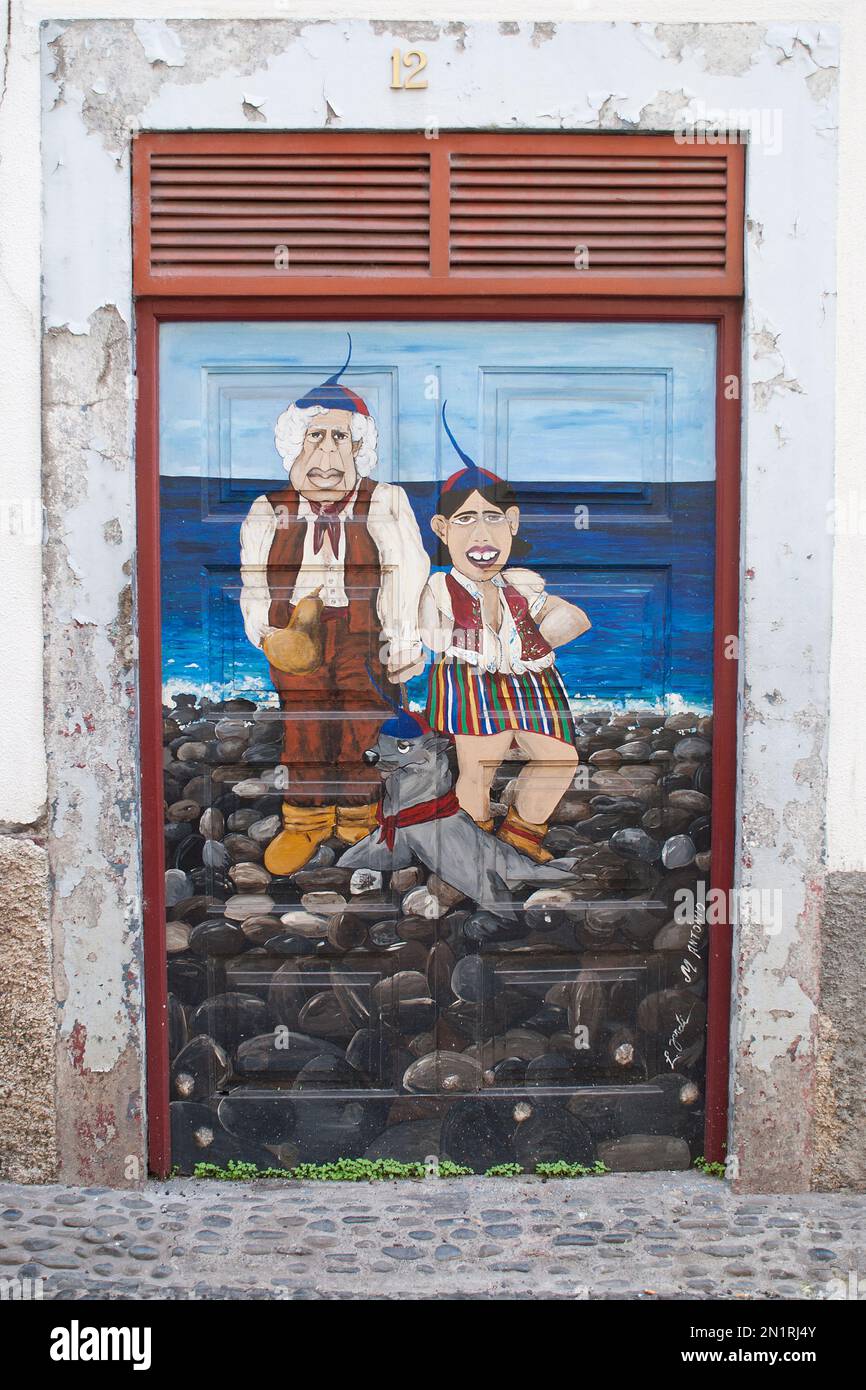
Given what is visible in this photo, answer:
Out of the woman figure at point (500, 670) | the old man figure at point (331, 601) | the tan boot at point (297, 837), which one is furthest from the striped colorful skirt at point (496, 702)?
the tan boot at point (297, 837)

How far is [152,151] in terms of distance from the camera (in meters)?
2.96

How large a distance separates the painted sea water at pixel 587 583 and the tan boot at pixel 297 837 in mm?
366

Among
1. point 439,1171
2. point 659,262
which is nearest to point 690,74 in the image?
point 659,262

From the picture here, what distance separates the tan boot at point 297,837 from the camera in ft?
10.3

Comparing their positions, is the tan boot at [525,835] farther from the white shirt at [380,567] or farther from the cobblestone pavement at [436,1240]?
the cobblestone pavement at [436,1240]

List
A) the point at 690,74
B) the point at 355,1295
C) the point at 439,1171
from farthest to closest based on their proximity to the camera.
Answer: the point at 439,1171 < the point at 690,74 < the point at 355,1295

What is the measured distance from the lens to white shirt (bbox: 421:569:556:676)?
313 cm

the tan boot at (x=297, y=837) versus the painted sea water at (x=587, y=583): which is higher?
the painted sea water at (x=587, y=583)

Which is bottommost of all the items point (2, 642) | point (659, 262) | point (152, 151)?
point (2, 642)

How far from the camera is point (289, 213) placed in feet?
9.87

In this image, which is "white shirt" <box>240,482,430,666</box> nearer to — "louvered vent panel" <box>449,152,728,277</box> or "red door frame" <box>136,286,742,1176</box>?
"red door frame" <box>136,286,742,1176</box>

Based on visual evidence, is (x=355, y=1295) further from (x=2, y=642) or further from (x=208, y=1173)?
(x=2, y=642)

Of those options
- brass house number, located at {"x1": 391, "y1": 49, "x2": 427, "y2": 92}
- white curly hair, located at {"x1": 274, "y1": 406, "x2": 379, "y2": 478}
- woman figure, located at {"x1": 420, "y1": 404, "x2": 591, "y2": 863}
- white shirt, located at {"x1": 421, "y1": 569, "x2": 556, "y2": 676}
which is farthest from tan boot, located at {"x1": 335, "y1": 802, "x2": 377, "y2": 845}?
brass house number, located at {"x1": 391, "y1": 49, "x2": 427, "y2": 92}

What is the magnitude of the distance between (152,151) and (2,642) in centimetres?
150
